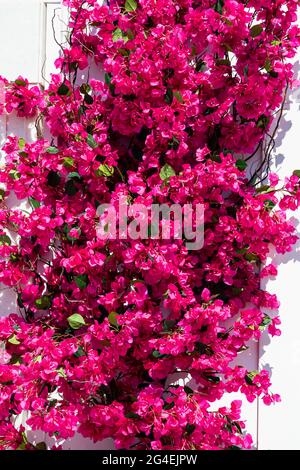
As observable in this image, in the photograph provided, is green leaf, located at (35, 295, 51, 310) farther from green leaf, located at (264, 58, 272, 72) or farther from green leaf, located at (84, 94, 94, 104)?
green leaf, located at (264, 58, 272, 72)

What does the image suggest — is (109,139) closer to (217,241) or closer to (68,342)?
(217,241)

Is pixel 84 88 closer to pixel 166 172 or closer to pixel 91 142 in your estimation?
pixel 91 142

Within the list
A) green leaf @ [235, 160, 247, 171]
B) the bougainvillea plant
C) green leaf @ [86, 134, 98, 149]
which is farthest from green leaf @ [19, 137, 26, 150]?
green leaf @ [235, 160, 247, 171]

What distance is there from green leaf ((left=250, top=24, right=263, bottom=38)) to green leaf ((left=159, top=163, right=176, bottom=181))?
593mm

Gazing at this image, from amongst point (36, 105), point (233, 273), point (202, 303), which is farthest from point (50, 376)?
point (36, 105)

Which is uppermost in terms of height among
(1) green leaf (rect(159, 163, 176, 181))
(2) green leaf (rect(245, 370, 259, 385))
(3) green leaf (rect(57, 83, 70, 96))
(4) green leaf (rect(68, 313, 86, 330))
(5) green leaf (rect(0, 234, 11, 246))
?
(3) green leaf (rect(57, 83, 70, 96))

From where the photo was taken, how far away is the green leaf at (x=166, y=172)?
2.38 metres

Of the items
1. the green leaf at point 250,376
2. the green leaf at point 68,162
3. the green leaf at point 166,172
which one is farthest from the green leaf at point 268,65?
the green leaf at point 250,376

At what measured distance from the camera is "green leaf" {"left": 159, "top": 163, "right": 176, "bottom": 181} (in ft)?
7.79

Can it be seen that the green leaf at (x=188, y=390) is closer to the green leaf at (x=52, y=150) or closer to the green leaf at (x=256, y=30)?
the green leaf at (x=52, y=150)

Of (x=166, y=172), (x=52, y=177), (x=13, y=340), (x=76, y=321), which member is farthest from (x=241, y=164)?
(x=13, y=340)

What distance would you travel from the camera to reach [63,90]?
101 inches

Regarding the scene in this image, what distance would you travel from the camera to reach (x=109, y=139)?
8.51 feet

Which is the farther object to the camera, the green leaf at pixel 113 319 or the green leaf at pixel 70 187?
the green leaf at pixel 70 187
